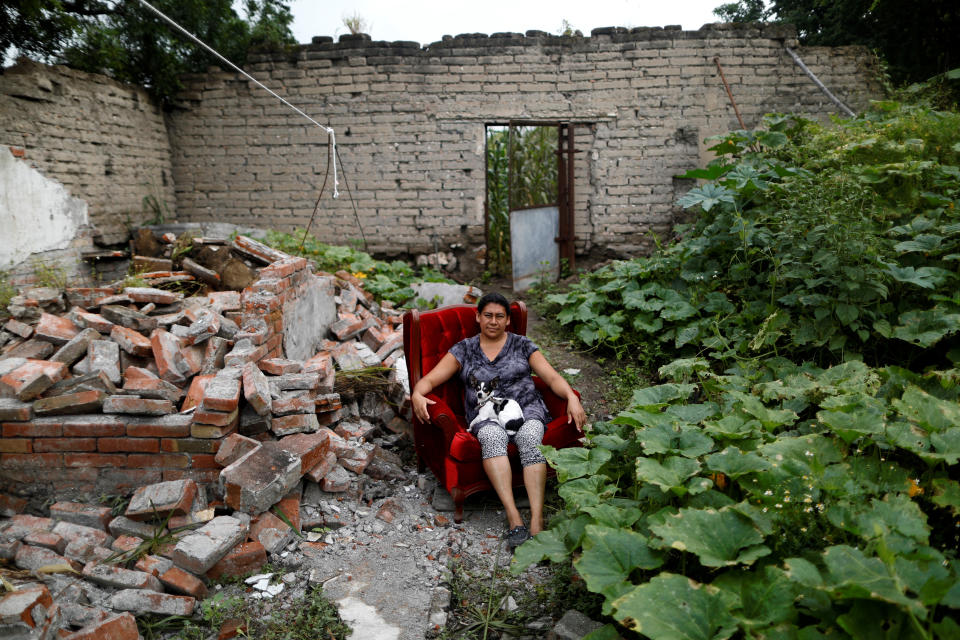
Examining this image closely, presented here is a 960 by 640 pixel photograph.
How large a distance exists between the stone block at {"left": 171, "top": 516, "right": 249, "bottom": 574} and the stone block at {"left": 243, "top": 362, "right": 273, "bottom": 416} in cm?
69


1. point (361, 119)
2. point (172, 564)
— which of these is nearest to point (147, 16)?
A: point (361, 119)

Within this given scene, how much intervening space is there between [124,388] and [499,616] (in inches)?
101

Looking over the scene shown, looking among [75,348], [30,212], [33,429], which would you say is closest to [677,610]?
[33,429]

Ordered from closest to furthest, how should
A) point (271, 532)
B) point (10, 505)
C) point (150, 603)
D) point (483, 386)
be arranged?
1. point (150, 603)
2. point (271, 532)
3. point (10, 505)
4. point (483, 386)

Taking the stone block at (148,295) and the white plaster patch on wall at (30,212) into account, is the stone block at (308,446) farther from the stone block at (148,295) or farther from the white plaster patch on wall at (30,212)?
the white plaster patch on wall at (30,212)

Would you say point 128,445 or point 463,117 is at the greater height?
point 463,117

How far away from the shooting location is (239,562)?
284cm

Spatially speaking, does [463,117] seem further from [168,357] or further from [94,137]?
[168,357]

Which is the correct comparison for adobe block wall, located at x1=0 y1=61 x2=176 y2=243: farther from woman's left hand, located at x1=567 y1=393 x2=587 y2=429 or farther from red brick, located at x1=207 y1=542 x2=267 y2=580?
woman's left hand, located at x1=567 y1=393 x2=587 y2=429

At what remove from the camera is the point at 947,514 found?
212cm

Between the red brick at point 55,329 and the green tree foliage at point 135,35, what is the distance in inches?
147

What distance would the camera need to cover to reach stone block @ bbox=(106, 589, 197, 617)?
252cm

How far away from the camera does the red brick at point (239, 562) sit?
2822 mm

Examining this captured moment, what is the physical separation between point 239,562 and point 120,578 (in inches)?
19.9
